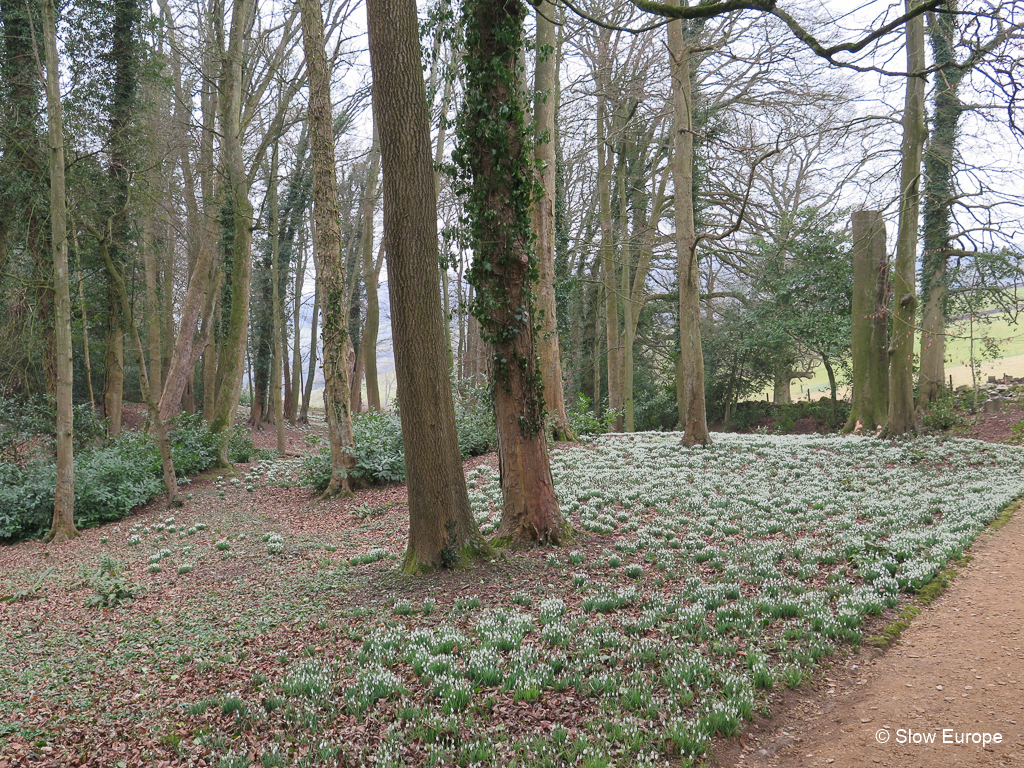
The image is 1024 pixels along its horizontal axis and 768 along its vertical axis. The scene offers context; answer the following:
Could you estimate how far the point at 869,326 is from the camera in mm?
16578

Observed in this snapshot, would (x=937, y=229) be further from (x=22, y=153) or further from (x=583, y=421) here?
(x=22, y=153)

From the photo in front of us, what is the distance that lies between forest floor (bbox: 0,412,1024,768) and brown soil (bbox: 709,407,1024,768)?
1 cm

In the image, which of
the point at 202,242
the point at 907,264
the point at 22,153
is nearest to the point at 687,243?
the point at 907,264

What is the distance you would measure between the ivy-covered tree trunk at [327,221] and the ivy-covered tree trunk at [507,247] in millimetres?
5328

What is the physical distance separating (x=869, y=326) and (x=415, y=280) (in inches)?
601

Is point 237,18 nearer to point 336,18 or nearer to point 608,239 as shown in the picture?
point 336,18

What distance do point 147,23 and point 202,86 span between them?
5108 mm

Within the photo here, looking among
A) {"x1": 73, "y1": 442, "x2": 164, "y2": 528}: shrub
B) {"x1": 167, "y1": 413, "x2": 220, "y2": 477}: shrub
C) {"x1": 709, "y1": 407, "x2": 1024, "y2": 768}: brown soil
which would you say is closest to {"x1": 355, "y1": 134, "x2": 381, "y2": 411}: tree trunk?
{"x1": 167, "y1": 413, "x2": 220, "y2": 477}: shrub

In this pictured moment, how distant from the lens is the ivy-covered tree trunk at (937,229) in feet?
52.7

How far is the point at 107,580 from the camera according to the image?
7.43 metres

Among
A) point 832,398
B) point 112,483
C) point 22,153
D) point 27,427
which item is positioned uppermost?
point 22,153

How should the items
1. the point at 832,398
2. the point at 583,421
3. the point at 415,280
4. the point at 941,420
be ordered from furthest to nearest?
the point at 832,398 < the point at 583,421 < the point at 941,420 < the point at 415,280

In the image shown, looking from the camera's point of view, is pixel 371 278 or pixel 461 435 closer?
pixel 461 435

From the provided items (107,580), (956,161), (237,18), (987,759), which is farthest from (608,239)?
(987,759)
